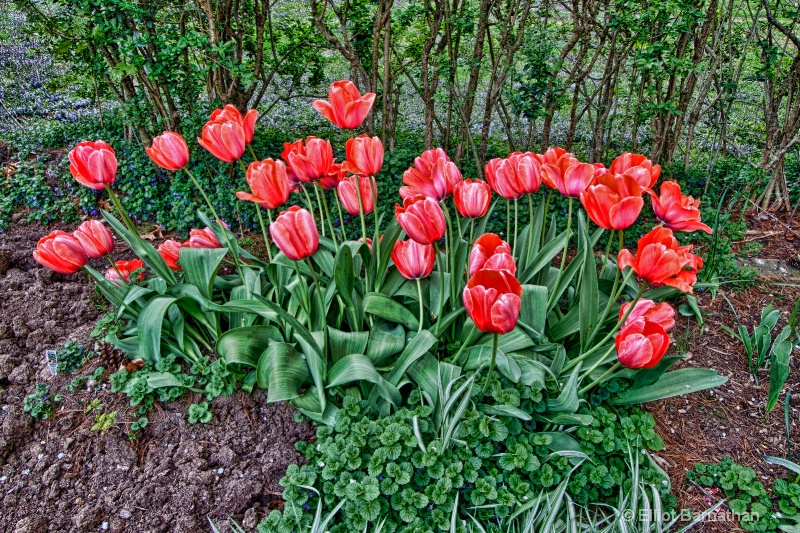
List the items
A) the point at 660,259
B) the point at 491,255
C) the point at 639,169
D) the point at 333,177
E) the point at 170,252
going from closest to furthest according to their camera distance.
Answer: the point at 660,259 < the point at 491,255 < the point at 639,169 < the point at 333,177 < the point at 170,252

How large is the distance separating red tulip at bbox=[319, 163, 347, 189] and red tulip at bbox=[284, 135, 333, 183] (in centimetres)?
10

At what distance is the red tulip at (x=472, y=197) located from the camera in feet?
6.33

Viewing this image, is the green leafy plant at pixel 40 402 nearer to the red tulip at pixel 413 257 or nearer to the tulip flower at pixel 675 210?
the red tulip at pixel 413 257

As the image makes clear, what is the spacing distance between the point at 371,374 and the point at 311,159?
0.79m

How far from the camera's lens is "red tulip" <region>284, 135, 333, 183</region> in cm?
198

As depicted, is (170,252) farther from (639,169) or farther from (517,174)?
(639,169)

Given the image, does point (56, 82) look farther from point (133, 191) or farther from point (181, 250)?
point (181, 250)

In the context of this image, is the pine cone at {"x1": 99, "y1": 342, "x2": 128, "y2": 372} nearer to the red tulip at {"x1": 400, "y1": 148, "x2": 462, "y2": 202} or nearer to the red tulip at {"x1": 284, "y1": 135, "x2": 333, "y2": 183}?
the red tulip at {"x1": 284, "y1": 135, "x2": 333, "y2": 183}

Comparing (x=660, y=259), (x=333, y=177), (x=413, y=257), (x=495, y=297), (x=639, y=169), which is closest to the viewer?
(x=495, y=297)

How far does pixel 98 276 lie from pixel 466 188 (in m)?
1.42

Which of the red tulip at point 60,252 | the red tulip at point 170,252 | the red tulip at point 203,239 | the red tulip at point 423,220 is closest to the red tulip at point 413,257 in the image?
the red tulip at point 423,220

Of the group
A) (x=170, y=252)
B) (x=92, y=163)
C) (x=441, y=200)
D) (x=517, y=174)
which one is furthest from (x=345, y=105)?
(x=170, y=252)

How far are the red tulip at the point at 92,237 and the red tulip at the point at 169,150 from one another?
0.32m

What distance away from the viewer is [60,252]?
1933 millimetres
